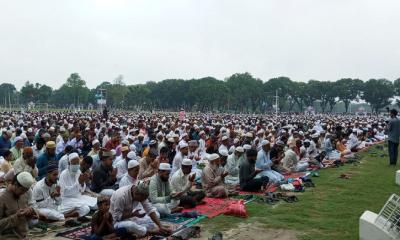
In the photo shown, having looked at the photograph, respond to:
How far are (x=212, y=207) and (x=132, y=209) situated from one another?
2.40 metres

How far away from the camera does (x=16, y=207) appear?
4.46m

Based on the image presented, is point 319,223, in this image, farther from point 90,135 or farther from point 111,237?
point 90,135

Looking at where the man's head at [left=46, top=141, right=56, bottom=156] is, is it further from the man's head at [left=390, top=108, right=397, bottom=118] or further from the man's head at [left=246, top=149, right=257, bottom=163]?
the man's head at [left=390, top=108, right=397, bottom=118]

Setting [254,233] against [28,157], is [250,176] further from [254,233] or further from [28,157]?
[28,157]

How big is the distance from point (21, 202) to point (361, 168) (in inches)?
437

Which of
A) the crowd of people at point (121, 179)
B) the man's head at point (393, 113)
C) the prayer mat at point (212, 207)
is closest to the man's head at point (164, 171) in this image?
the crowd of people at point (121, 179)

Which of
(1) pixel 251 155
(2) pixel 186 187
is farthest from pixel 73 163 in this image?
(1) pixel 251 155

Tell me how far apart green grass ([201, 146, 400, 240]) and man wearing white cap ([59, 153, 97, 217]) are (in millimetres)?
2178

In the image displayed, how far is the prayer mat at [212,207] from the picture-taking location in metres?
7.56

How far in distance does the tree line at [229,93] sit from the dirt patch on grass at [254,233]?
60.9m

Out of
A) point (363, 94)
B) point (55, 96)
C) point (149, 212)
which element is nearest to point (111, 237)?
point (149, 212)

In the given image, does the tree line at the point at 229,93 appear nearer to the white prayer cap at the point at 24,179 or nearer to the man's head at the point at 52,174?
the man's head at the point at 52,174

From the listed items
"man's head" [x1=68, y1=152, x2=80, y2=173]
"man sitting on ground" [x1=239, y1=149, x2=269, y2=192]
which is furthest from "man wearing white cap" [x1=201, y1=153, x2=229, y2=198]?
"man's head" [x1=68, y1=152, x2=80, y2=173]

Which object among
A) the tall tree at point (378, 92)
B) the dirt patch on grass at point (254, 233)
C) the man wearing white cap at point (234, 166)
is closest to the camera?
the dirt patch on grass at point (254, 233)
